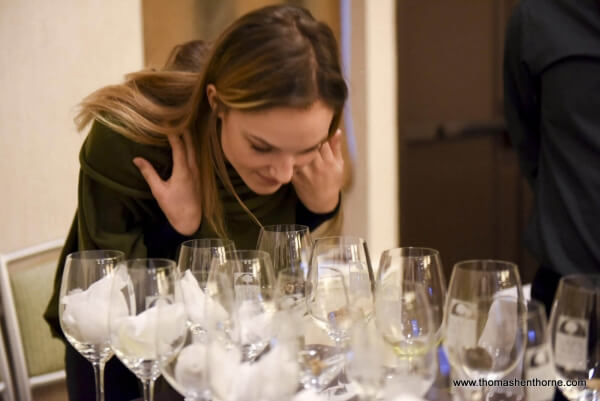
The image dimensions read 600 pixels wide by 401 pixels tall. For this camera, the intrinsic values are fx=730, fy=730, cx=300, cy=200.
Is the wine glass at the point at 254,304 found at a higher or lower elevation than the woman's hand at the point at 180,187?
lower

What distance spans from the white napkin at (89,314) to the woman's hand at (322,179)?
62cm

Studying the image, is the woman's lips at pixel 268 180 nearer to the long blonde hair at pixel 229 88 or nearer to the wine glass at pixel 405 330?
the long blonde hair at pixel 229 88

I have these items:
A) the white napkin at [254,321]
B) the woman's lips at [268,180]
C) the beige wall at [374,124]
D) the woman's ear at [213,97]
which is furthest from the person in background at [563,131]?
the beige wall at [374,124]

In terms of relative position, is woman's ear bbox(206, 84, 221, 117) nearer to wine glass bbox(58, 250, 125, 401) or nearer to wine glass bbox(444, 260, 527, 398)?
wine glass bbox(58, 250, 125, 401)

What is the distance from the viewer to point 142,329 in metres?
0.91

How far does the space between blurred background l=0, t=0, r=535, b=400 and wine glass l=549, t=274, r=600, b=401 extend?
1.16 meters

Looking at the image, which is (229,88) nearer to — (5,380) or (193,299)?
(193,299)

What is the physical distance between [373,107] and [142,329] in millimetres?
2570

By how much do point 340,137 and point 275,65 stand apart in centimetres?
41

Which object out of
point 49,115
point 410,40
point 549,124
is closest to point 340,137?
point 549,124

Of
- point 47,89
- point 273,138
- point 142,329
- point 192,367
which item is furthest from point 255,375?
point 47,89

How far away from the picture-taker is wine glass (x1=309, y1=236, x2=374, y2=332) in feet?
3.31

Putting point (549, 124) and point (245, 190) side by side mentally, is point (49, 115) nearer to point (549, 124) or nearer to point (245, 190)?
point (245, 190)

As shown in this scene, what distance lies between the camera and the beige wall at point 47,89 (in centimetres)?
221
